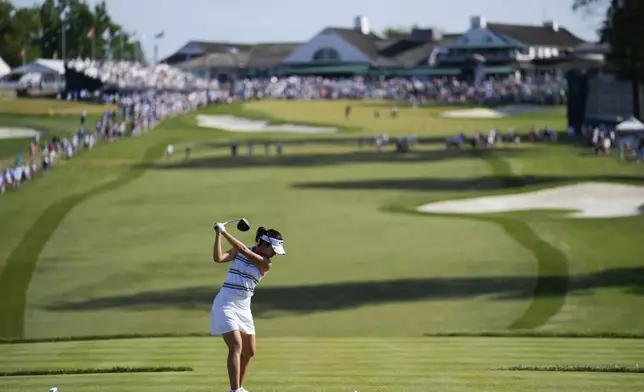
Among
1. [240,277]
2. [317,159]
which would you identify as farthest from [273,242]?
[317,159]

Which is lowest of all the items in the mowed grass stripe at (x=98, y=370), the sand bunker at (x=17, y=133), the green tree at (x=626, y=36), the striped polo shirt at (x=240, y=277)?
the sand bunker at (x=17, y=133)

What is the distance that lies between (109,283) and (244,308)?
24.2 meters

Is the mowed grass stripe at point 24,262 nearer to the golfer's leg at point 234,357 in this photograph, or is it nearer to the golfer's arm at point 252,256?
the golfer's leg at point 234,357

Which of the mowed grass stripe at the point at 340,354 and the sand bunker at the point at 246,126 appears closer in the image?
the mowed grass stripe at the point at 340,354

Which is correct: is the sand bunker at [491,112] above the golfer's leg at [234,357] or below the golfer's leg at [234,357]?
below

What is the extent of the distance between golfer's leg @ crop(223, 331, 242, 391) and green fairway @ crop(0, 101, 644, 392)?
2.02 m

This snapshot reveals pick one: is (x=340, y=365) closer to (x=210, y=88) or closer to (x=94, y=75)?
(x=94, y=75)

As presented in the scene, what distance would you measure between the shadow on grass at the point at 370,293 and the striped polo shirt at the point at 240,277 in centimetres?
1830

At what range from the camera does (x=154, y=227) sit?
55344mm

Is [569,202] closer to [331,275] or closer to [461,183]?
[461,183]

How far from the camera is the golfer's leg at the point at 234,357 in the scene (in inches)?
728

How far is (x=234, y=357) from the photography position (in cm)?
1853

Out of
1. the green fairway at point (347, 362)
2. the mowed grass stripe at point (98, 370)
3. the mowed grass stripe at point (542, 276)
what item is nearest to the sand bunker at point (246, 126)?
the mowed grass stripe at point (542, 276)

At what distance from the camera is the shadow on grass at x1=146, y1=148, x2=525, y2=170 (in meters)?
83.8
